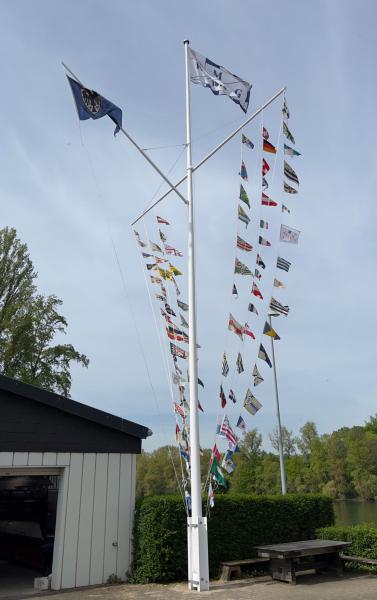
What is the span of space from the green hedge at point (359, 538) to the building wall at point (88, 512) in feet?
15.6

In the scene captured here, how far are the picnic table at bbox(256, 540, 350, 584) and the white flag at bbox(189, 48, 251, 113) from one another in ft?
30.8

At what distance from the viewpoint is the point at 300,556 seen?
32.0 feet

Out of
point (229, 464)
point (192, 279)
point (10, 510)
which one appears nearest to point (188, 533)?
point (229, 464)

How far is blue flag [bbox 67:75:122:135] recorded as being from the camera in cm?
893

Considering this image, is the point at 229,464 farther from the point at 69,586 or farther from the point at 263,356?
the point at 69,586

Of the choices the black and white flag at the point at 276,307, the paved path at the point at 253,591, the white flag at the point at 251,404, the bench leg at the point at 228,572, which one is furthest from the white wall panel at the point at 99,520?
the black and white flag at the point at 276,307

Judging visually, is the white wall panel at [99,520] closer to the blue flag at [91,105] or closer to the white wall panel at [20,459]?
the white wall panel at [20,459]

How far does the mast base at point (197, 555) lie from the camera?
29.5 feet

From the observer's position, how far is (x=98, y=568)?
977cm

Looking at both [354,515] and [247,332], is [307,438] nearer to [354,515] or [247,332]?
Answer: [354,515]

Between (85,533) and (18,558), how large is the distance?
143 inches

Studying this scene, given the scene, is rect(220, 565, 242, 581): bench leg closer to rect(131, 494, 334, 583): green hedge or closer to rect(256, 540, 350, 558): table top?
rect(131, 494, 334, 583): green hedge

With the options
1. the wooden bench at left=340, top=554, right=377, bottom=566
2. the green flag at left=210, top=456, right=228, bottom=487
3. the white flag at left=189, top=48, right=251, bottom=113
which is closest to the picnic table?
the wooden bench at left=340, top=554, right=377, bottom=566

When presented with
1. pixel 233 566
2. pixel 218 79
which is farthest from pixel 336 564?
pixel 218 79
